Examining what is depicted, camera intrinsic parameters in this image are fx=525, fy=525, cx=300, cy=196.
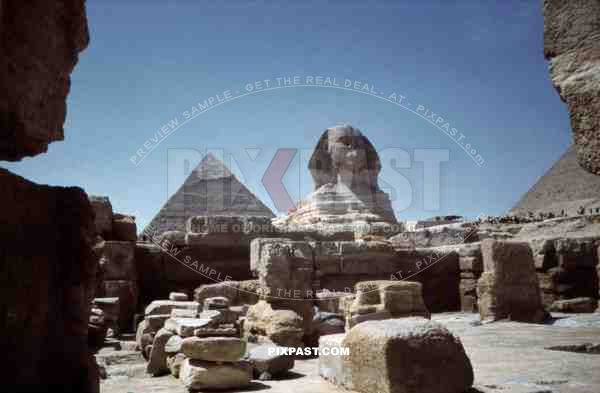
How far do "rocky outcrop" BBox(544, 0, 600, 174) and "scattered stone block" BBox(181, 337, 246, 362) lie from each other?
2.79m

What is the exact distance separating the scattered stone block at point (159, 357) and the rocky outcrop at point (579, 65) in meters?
3.78

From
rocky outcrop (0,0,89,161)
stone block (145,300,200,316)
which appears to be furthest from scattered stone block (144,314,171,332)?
rocky outcrop (0,0,89,161)

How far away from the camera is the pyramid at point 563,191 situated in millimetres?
34219

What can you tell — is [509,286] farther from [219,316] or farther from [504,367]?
[219,316]

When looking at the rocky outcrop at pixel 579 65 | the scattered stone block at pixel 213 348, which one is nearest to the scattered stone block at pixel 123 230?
the scattered stone block at pixel 213 348

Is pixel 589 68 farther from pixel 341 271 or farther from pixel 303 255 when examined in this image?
pixel 341 271

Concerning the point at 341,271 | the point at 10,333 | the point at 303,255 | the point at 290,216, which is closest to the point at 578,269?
the point at 341,271

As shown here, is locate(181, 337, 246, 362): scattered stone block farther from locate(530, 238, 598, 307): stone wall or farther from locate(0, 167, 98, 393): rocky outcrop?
locate(530, 238, 598, 307): stone wall

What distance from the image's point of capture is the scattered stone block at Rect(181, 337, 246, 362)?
3938 millimetres

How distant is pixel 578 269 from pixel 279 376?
260 inches

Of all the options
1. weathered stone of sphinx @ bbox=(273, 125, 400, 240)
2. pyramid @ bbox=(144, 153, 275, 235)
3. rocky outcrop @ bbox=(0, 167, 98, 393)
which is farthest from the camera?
pyramid @ bbox=(144, 153, 275, 235)

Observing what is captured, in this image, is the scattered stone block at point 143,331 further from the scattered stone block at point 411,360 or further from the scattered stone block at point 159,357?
the scattered stone block at point 411,360

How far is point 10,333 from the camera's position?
5.73ft

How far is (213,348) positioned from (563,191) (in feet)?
125
